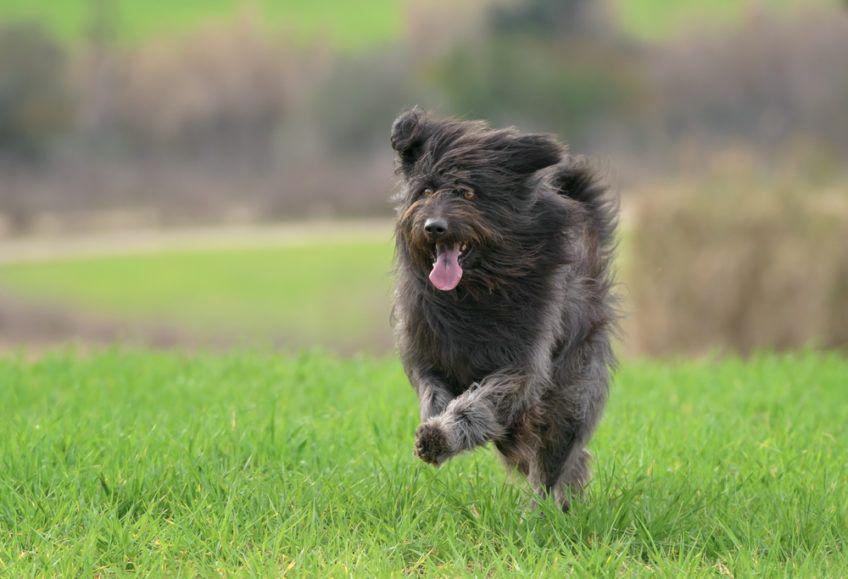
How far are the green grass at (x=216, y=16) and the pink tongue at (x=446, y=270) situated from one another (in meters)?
42.8

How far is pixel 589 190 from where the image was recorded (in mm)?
6398

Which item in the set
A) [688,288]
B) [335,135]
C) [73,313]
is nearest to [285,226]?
[335,135]

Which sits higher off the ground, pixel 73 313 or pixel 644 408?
pixel 644 408

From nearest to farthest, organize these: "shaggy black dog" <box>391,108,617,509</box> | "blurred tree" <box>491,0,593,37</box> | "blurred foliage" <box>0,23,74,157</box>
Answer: "shaggy black dog" <box>391,108,617,509</box>, "blurred foliage" <box>0,23,74,157</box>, "blurred tree" <box>491,0,593,37</box>

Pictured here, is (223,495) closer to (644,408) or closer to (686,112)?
(644,408)

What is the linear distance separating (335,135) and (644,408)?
34.7 meters

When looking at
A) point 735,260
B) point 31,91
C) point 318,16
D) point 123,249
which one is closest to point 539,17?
point 318,16

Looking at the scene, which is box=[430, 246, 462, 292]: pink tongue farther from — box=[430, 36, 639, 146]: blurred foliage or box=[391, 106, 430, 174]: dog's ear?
box=[430, 36, 639, 146]: blurred foliage

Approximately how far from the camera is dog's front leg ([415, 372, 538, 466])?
4734mm

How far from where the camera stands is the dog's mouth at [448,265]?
5.02 meters

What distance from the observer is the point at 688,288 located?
14516 mm

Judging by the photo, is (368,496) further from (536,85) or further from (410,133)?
(536,85)

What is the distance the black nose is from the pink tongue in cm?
14

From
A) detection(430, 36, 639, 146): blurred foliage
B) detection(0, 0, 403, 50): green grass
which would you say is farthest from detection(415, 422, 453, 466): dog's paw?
detection(0, 0, 403, 50): green grass
